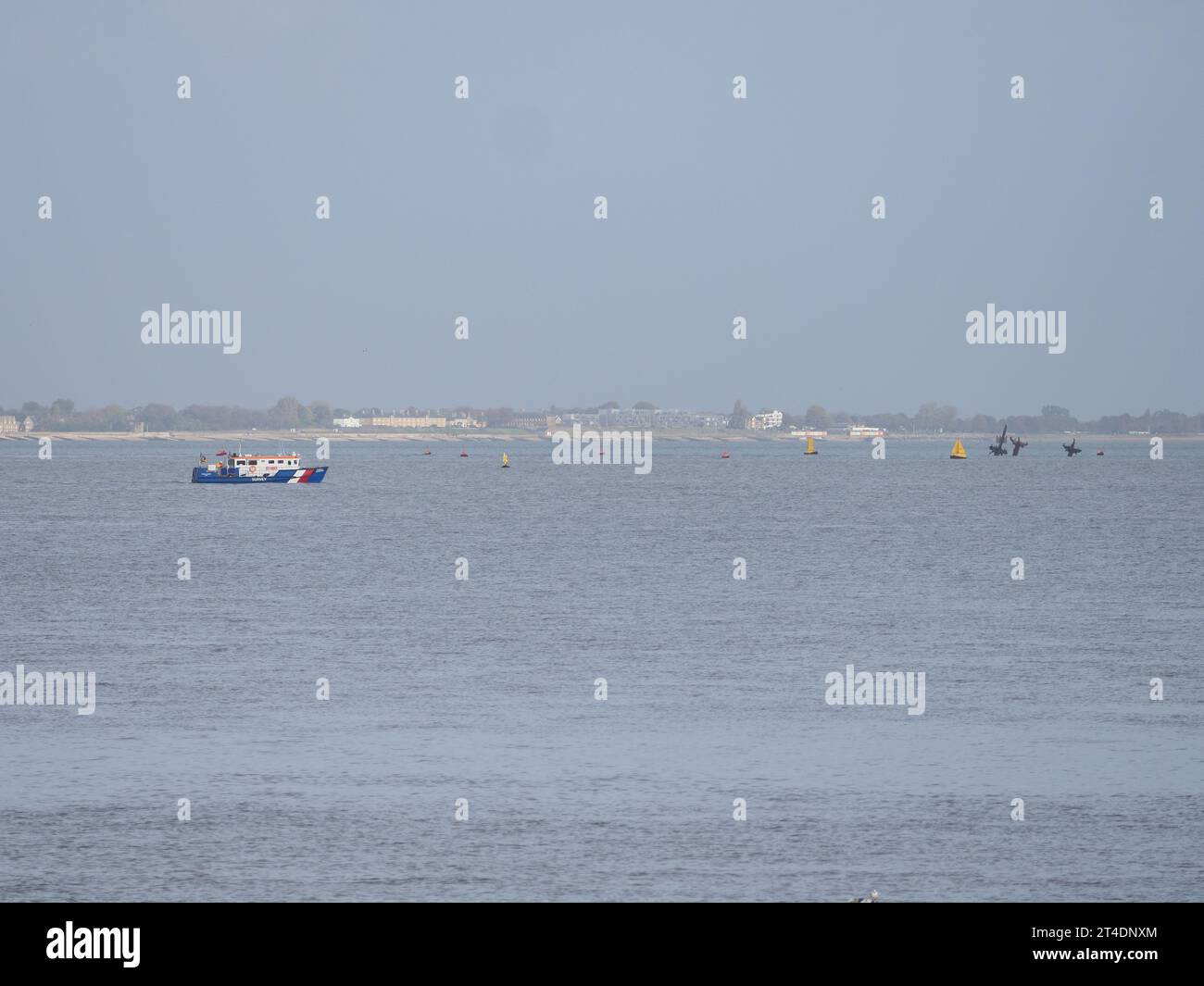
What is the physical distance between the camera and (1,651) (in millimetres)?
51281

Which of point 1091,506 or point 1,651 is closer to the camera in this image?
point 1,651

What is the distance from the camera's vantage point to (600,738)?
3509 cm

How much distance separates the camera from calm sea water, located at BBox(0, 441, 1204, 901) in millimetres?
24625

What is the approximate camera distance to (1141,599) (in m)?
70.7

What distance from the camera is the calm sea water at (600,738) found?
2462 centimetres

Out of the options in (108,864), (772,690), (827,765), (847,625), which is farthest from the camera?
(847,625)

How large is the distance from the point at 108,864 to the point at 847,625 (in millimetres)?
39153

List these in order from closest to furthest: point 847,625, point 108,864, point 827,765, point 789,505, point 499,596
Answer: point 108,864
point 827,765
point 847,625
point 499,596
point 789,505

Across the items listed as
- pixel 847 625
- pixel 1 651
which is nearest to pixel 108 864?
pixel 1 651
